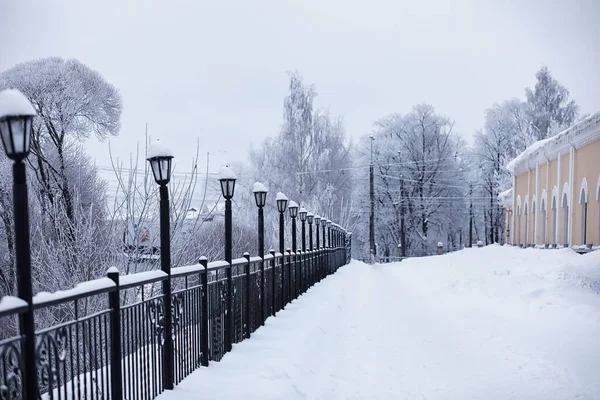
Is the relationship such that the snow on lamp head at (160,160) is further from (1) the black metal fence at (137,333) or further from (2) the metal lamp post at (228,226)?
(2) the metal lamp post at (228,226)

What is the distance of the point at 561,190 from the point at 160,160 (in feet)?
64.1

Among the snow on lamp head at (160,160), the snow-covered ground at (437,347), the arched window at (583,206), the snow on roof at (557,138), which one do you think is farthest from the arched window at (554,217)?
the snow on lamp head at (160,160)

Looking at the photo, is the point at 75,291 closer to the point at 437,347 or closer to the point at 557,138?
the point at 437,347

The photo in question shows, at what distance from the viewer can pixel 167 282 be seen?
5.54 meters

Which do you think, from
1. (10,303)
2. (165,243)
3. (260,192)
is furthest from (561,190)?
(10,303)

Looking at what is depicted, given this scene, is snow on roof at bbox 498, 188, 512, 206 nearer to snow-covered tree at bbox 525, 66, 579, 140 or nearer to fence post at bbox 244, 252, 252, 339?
snow-covered tree at bbox 525, 66, 579, 140

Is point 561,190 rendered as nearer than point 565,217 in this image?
No

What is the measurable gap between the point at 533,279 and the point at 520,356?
640 centimetres

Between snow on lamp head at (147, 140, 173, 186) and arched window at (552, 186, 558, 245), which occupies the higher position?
snow on lamp head at (147, 140, 173, 186)

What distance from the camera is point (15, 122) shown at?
307 cm

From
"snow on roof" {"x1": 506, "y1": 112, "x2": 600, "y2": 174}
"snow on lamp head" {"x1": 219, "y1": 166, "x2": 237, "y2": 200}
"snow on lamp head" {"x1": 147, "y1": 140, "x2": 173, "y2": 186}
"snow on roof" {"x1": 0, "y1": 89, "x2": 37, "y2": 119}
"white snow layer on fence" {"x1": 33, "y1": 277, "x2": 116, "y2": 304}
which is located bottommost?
"white snow layer on fence" {"x1": 33, "y1": 277, "x2": 116, "y2": 304}

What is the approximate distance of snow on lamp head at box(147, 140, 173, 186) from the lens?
5.65 metres

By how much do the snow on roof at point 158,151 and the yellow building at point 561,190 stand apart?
1513 cm

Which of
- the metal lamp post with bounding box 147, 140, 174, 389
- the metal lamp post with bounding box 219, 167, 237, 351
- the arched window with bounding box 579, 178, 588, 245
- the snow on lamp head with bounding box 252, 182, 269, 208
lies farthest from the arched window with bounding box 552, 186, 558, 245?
the metal lamp post with bounding box 147, 140, 174, 389
